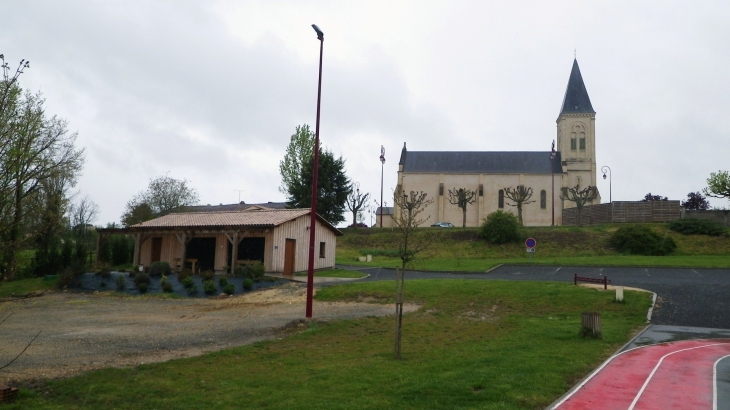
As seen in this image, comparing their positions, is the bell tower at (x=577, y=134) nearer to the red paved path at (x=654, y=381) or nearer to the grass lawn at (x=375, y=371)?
the grass lawn at (x=375, y=371)

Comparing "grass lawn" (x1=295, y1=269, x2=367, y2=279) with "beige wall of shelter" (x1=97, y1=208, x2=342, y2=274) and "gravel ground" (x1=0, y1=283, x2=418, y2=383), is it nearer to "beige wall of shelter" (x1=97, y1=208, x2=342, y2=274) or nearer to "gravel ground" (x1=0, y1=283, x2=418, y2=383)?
"beige wall of shelter" (x1=97, y1=208, x2=342, y2=274)

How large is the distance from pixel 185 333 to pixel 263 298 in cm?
888

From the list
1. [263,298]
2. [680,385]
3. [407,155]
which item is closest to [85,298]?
[263,298]

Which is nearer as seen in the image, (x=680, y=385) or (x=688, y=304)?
(x=680, y=385)

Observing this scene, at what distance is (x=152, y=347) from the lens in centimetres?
1219

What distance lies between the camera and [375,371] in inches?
371

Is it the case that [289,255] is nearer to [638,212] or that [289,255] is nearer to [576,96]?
[638,212]

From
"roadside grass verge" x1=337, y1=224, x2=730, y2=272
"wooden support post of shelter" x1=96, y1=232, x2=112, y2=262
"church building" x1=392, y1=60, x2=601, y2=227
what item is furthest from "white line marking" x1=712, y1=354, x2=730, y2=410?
"church building" x1=392, y1=60, x2=601, y2=227

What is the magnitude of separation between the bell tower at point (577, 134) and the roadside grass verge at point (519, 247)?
25.1 metres

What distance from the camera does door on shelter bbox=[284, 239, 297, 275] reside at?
30.9 meters

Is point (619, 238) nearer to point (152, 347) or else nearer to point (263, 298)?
point (263, 298)

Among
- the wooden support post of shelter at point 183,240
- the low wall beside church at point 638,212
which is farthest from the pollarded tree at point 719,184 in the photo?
the wooden support post of shelter at point 183,240

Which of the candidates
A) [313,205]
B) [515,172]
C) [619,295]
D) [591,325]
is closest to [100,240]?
[313,205]

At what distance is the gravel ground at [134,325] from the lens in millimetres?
10828
